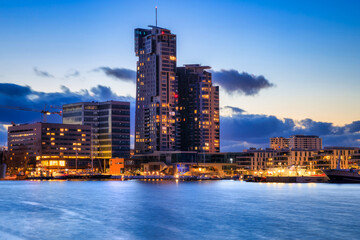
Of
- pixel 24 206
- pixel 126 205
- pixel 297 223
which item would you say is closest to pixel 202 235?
pixel 297 223

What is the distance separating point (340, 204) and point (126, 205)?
140 ft

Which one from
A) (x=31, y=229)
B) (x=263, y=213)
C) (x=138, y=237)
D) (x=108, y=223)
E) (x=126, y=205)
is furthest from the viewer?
(x=126, y=205)

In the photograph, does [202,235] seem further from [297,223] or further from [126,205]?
[126,205]

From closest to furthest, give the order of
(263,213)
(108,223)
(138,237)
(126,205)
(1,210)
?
(138,237), (108,223), (263,213), (1,210), (126,205)

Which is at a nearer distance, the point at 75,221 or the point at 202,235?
the point at 202,235

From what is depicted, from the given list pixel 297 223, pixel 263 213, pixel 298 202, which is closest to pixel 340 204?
pixel 298 202

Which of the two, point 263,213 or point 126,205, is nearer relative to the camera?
point 263,213

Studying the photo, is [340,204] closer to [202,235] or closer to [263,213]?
[263,213]

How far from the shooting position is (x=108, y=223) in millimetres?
75500

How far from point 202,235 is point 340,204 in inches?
1869

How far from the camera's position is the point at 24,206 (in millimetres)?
104750

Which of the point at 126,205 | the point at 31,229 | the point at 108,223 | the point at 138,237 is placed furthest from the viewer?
the point at 126,205

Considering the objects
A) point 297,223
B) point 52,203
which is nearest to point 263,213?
point 297,223

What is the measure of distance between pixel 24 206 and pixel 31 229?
36294 millimetres
